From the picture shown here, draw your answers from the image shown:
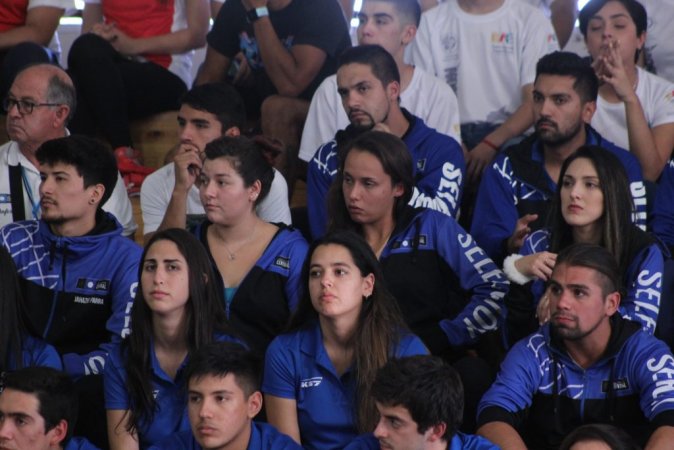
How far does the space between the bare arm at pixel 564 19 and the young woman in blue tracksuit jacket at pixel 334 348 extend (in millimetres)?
2573

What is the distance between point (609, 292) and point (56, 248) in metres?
1.72

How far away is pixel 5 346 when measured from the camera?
3.86 m

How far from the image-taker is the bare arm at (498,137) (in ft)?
16.5

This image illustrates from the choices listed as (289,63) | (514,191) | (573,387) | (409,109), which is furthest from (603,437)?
(289,63)

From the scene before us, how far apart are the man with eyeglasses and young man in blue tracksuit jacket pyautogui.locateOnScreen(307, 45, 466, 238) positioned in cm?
70

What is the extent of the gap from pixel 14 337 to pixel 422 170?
161cm

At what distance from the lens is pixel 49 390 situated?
3.60 m

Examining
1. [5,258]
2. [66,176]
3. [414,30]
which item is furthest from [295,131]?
[5,258]

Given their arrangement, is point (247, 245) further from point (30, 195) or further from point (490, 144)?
point (490, 144)

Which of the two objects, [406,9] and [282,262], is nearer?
[282,262]

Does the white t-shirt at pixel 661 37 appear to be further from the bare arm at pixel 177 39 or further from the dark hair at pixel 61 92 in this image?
the dark hair at pixel 61 92

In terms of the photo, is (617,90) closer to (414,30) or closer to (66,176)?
(414,30)

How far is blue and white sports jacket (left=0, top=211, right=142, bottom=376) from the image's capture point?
4.01 meters

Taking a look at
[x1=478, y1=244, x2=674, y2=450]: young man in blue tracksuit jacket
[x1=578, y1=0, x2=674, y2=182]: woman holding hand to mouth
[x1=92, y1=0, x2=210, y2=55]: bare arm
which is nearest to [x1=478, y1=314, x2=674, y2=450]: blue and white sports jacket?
[x1=478, y1=244, x2=674, y2=450]: young man in blue tracksuit jacket
